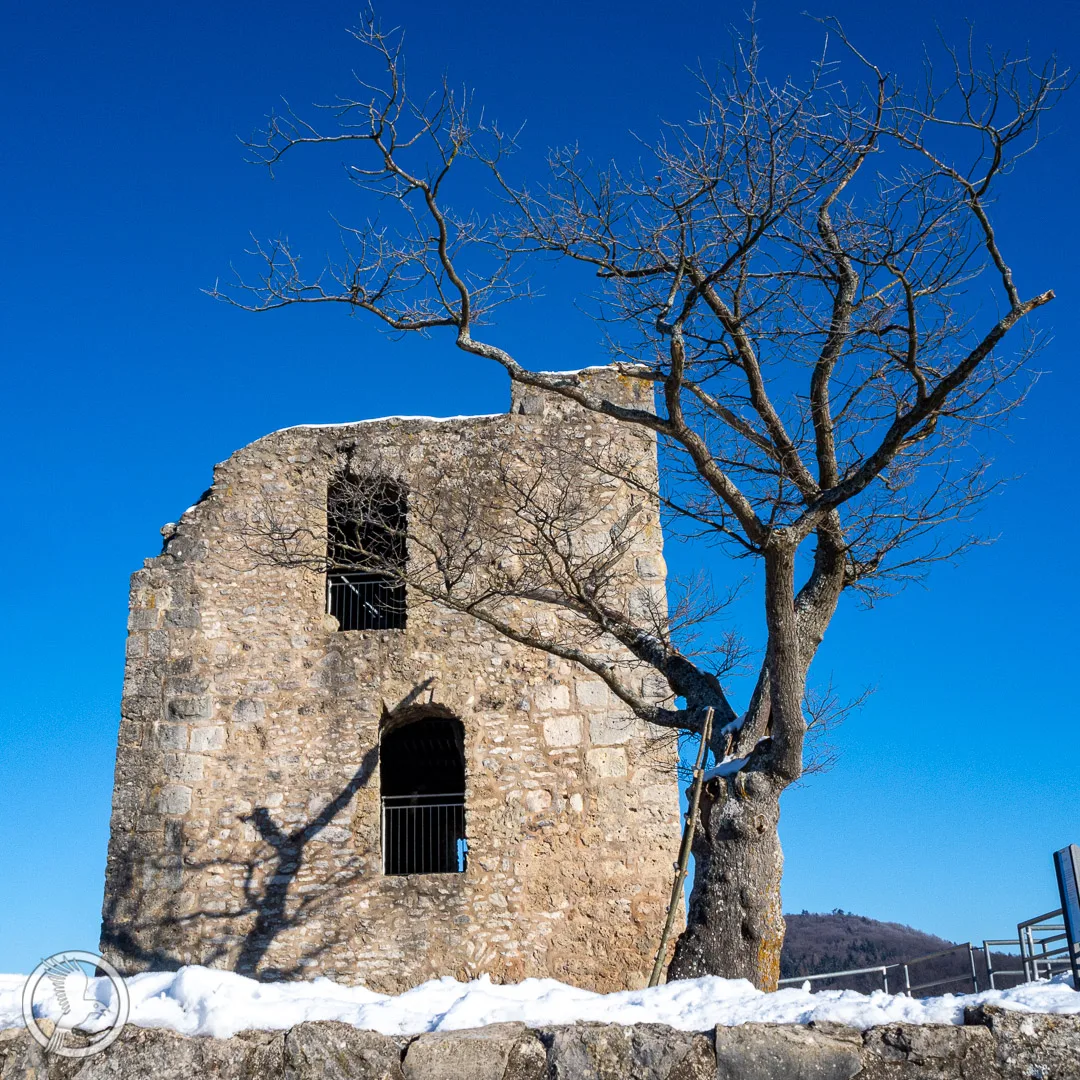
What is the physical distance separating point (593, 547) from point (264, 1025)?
20.0 ft

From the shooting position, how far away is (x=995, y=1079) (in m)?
4.43

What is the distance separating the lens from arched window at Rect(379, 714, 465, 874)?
10.1 metres

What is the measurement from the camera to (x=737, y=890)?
21.7 ft

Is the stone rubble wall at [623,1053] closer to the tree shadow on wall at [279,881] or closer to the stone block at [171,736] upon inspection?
the tree shadow on wall at [279,881]

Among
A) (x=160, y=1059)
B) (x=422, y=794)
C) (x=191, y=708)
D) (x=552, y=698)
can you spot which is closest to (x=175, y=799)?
(x=191, y=708)

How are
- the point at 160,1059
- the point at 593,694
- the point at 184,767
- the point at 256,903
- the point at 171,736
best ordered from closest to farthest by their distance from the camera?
the point at 160,1059, the point at 256,903, the point at 593,694, the point at 184,767, the point at 171,736

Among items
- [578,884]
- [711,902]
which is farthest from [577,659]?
[578,884]

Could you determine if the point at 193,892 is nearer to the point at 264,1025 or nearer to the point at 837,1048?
the point at 264,1025

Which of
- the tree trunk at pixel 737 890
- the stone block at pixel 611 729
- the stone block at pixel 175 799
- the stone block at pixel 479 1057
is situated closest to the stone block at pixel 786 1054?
the stone block at pixel 479 1057

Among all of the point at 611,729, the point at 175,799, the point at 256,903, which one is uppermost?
the point at 611,729

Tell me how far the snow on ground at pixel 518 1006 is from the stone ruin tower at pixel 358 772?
4.26m

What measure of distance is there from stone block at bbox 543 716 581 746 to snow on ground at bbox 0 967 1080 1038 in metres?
4.60

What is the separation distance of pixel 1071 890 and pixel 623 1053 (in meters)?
2.08

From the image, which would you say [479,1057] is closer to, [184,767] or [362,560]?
[184,767]
